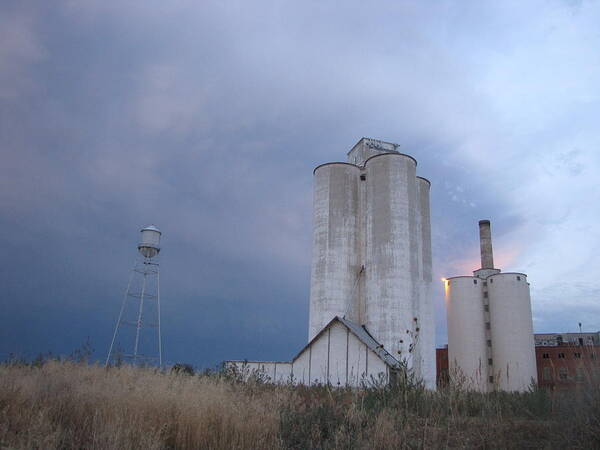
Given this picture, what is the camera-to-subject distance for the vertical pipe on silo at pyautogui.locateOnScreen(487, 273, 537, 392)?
5606 centimetres

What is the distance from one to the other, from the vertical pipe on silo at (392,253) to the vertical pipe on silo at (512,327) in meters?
24.8

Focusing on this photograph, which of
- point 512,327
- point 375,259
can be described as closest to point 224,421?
point 375,259

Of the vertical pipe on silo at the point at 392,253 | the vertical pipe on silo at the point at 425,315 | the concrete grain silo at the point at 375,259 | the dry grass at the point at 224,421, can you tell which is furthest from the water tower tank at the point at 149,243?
the dry grass at the point at 224,421

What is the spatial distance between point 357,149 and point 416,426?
1703 inches

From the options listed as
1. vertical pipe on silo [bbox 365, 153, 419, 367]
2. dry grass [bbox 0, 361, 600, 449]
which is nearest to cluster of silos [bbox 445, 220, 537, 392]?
vertical pipe on silo [bbox 365, 153, 419, 367]

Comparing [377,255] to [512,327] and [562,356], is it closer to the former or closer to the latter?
[512,327]

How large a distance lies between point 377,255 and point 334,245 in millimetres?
4530

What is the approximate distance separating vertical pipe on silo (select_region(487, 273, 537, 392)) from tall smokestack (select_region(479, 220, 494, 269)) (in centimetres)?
519

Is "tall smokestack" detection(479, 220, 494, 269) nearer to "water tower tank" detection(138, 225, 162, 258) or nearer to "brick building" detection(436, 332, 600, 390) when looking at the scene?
"brick building" detection(436, 332, 600, 390)

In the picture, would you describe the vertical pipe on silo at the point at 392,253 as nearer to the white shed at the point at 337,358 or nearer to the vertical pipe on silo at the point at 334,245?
the vertical pipe on silo at the point at 334,245

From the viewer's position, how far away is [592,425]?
7.40m

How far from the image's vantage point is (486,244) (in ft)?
219

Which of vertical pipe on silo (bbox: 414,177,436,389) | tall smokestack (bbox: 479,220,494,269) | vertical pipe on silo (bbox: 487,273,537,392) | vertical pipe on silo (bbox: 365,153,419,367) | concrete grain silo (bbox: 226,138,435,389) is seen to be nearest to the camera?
vertical pipe on silo (bbox: 365,153,419,367)

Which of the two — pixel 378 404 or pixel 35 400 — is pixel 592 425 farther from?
pixel 35 400
